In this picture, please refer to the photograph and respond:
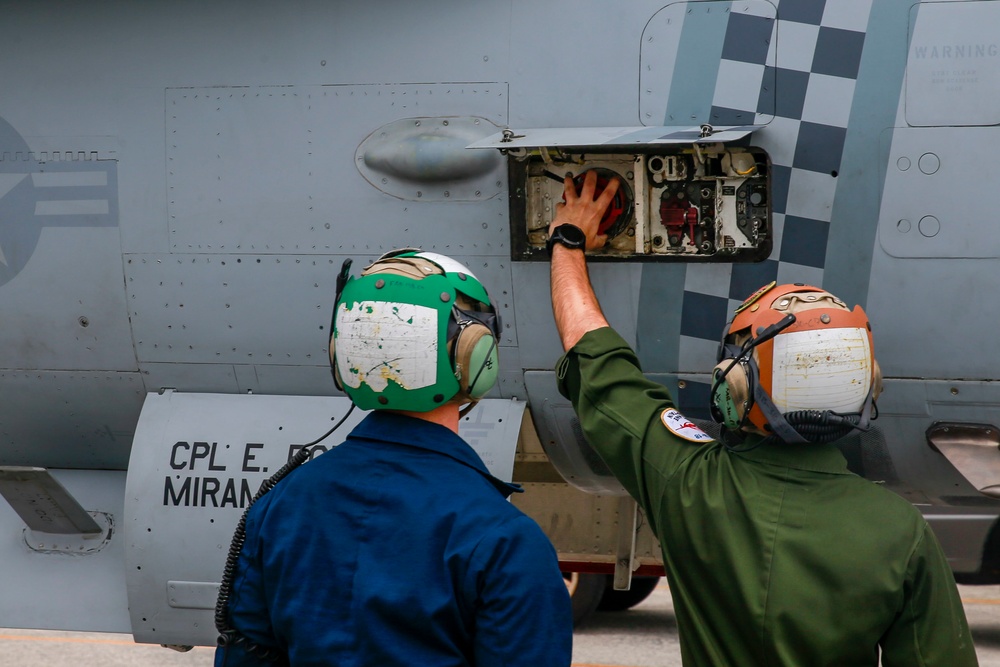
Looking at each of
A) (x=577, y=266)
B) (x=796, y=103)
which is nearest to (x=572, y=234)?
(x=577, y=266)

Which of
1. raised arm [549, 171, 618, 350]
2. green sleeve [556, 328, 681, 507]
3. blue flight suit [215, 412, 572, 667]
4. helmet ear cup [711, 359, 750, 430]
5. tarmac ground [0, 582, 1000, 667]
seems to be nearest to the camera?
blue flight suit [215, 412, 572, 667]

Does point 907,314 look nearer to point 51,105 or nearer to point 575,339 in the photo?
point 575,339

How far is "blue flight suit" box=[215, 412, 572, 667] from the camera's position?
5.97 ft

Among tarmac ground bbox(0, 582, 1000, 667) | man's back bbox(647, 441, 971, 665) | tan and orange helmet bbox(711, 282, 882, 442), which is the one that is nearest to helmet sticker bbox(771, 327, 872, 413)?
tan and orange helmet bbox(711, 282, 882, 442)

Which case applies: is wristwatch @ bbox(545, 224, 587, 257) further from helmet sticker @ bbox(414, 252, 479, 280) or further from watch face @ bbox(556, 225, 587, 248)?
helmet sticker @ bbox(414, 252, 479, 280)

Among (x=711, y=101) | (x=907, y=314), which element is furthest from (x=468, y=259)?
(x=907, y=314)

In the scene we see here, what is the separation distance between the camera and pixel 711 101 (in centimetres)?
345

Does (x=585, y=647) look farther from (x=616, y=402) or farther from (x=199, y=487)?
(x=616, y=402)

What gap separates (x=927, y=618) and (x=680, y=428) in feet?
2.14

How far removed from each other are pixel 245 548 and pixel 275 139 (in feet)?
6.73

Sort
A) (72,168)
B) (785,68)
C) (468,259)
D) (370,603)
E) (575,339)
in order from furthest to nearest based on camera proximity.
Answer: (72,168), (468,259), (785,68), (575,339), (370,603)

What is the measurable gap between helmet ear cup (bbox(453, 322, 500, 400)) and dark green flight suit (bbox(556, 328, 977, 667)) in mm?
481

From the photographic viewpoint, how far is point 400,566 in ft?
6.18

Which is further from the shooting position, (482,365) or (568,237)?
(568,237)
